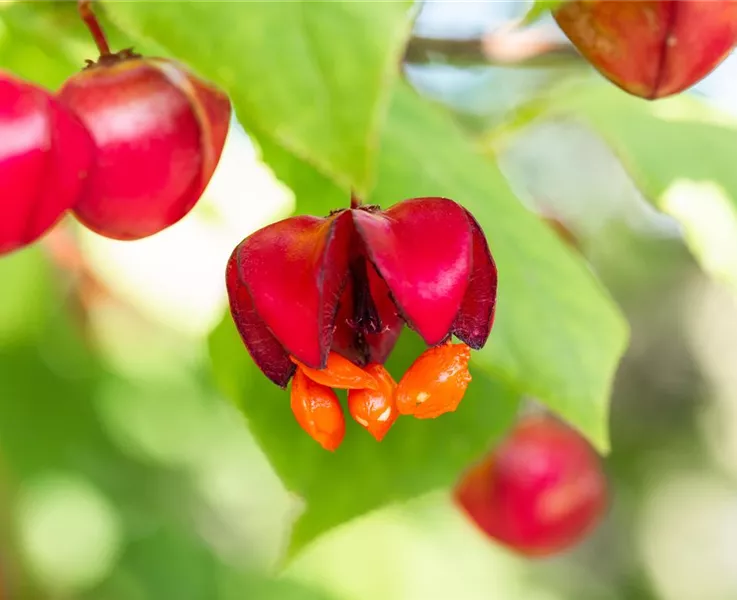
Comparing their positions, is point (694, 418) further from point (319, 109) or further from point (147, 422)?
point (319, 109)

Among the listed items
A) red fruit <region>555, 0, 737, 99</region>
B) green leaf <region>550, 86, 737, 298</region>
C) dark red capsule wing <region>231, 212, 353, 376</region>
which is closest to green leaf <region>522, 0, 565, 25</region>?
red fruit <region>555, 0, 737, 99</region>

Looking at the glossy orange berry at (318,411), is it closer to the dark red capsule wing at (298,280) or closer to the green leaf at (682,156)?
the dark red capsule wing at (298,280)

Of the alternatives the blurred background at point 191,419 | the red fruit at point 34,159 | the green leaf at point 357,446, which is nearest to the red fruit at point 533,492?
the blurred background at point 191,419

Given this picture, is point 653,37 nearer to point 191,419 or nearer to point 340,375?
point 340,375

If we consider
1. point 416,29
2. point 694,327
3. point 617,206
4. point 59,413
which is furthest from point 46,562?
point 694,327

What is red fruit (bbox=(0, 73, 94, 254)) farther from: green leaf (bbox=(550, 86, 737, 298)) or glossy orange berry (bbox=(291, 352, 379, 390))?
green leaf (bbox=(550, 86, 737, 298))

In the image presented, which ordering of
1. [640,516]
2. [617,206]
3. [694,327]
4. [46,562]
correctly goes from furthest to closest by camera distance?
[694,327] → [640,516] → [617,206] → [46,562]

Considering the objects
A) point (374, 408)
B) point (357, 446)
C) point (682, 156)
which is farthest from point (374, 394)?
point (682, 156)
